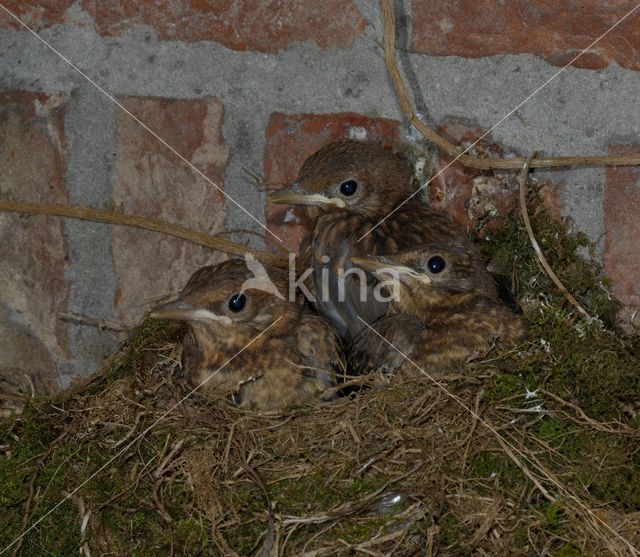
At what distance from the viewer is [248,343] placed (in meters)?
2.63

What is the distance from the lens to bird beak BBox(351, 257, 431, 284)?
8.46 ft

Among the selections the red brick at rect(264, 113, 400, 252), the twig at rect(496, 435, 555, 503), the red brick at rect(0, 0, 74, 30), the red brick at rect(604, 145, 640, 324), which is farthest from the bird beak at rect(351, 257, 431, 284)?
the red brick at rect(0, 0, 74, 30)

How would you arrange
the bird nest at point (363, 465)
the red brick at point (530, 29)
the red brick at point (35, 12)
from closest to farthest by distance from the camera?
the bird nest at point (363, 465) → the red brick at point (530, 29) → the red brick at point (35, 12)

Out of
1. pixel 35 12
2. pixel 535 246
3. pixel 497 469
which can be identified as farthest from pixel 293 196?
pixel 497 469

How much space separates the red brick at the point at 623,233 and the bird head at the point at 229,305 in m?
0.84

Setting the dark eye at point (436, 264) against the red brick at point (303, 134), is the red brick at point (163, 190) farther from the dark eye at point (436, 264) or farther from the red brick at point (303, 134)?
the dark eye at point (436, 264)

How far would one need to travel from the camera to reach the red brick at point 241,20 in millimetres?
2600

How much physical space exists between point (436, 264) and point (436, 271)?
0.07 feet

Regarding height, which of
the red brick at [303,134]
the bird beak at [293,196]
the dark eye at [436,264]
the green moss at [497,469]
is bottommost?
the green moss at [497,469]

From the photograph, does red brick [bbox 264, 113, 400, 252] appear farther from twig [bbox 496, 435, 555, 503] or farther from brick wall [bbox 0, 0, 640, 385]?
twig [bbox 496, 435, 555, 503]

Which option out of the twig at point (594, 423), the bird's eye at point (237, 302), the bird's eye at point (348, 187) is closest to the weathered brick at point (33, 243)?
the bird's eye at point (237, 302)

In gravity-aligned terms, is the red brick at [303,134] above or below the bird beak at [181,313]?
above

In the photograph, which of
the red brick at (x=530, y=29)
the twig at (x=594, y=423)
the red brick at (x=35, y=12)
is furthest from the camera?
the red brick at (x=35, y=12)

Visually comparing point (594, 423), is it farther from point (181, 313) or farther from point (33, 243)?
point (33, 243)
